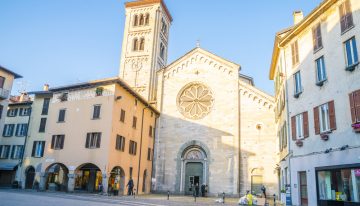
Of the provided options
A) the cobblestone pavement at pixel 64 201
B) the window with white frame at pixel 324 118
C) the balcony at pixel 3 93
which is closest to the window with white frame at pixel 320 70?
the window with white frame at pixel 324 118

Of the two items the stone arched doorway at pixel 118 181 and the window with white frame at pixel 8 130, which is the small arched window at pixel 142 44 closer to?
the window with white frame at pixel 8 130

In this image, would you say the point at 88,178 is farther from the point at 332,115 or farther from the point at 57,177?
the point at 332,115

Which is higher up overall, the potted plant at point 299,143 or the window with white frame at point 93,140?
the window with white frame at point 93,140

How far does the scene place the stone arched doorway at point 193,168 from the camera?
104 feet

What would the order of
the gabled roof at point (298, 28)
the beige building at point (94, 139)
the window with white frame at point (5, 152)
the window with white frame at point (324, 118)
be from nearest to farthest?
the window with white frame at point (324, 118) → the gabled roof at point (298, 28) → the beige building at point (94, 139) → the window with white frame at point (5, 152)

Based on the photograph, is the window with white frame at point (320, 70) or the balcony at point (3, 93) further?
the balcony at point (3, 93)

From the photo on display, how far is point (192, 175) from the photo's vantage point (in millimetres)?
32094

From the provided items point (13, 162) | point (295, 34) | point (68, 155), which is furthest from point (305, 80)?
point (13, 162)

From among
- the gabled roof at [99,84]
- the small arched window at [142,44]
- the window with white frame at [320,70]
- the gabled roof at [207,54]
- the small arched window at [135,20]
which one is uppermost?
the small arched window at [135,20]

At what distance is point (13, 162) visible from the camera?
113 ft

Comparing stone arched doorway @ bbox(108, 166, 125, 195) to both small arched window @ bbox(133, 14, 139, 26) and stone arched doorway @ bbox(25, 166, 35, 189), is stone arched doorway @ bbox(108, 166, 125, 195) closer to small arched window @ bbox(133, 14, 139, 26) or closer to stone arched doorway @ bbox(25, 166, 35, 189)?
stone arched doorway @ bbox(25, 166, 35, 189)

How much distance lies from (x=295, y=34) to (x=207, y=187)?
1814 cm

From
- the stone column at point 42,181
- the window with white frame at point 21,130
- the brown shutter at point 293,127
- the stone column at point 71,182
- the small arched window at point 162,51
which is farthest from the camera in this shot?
the small arched window at point 162,51

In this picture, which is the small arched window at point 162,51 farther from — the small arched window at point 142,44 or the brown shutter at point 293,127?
the brown shutter at point 293,127
